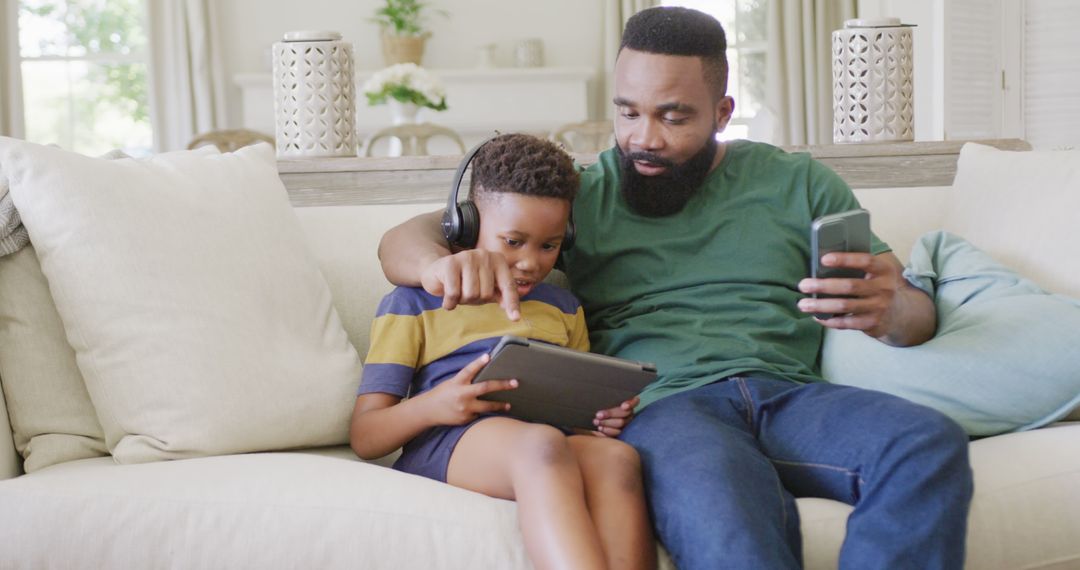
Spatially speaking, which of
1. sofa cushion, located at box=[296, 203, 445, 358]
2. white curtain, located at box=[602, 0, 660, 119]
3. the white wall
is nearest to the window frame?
the white wall

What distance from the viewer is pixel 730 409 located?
1.51 meters

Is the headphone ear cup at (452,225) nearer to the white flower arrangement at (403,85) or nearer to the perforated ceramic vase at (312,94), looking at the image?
the perforated ceramic vase at (312,94)

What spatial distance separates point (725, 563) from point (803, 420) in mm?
328

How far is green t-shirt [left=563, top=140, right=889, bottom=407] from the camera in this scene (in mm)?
1654

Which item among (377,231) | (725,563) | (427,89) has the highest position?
(427,89)

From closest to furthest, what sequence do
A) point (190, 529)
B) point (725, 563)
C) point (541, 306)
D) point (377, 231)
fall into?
point (725, 563) < point (190, 529) < point (541, 306) < point (377, 231)

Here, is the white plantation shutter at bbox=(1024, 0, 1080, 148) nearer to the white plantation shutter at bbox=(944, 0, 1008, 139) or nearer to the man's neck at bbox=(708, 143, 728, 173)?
the white plantation shutter at bbox=(944, 0, 1008, 139)

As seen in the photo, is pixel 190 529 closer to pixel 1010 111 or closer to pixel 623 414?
pixel 623 414

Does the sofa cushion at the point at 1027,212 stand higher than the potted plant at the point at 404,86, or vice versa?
the potted plant at the point at 404,86

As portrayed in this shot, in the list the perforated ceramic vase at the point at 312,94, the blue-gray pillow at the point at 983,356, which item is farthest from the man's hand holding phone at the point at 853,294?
the perforated ceramic vase at the point at 312,94

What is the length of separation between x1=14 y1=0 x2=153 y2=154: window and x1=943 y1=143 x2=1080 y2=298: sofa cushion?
192 inches

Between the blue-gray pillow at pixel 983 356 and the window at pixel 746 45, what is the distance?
4.69m

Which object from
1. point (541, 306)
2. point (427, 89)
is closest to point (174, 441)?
point (541, 306)

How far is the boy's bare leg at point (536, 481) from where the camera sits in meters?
1.22
